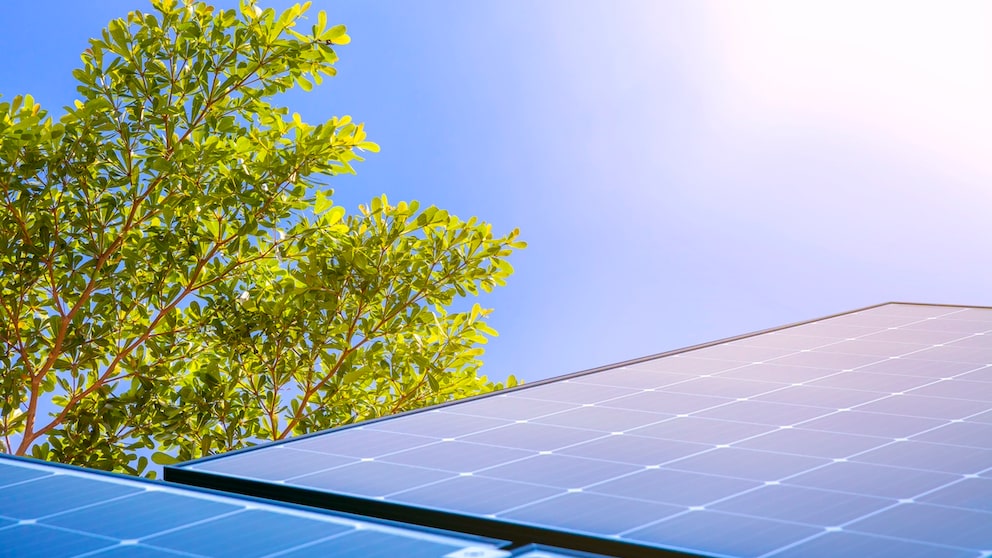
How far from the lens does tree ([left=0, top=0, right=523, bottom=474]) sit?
986cm

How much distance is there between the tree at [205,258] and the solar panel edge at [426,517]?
5.91 m

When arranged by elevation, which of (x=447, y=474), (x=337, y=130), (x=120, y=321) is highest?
(x=337, y=130)

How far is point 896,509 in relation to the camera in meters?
3.39

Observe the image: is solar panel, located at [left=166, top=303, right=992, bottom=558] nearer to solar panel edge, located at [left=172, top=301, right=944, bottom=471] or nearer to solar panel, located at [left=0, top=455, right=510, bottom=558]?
solar panel edge, located at [left=172, top=301, right=944, bottom=471]

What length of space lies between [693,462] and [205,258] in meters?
7.12

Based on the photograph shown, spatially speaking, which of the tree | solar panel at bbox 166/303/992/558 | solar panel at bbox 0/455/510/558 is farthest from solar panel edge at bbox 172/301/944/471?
the tree

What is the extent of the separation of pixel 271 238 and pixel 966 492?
7.91 metres

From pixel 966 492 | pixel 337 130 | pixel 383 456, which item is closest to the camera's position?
pixel 966 492

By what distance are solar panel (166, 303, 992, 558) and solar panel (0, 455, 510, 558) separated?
410 millimetres

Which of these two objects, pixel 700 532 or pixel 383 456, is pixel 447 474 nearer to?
pixel 383 456

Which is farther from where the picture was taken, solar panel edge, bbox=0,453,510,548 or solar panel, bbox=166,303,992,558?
solar panel, bbox=166,303,992,558

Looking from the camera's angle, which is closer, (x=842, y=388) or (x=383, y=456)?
(x=383, y=456)

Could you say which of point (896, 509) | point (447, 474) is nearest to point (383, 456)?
point (447, 474)

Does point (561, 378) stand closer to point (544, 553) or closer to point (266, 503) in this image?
point (266, 503)
